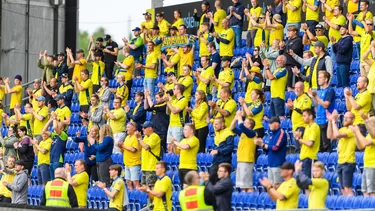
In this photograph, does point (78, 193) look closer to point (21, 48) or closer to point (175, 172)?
point (175, 172)

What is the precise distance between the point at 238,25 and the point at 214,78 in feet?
12.0

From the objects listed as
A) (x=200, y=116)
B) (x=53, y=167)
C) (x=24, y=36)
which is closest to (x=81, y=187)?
(x=200, y=116)

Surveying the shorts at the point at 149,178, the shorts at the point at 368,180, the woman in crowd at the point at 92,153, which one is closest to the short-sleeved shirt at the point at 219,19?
the woman in crowd at the point at 92,153

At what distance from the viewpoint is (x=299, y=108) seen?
66.0 ft

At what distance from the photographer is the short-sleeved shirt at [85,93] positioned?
1044 inches

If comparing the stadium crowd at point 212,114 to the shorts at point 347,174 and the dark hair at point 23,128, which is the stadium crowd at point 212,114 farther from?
the dark hair at point 23,128

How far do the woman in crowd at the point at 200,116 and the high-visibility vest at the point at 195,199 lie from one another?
6048 millimetres

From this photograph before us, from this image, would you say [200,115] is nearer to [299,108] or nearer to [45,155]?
[299,108]

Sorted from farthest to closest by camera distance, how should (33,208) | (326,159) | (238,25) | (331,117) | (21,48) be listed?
(21,48) < (238,25) < (33,208) < (326,159) < (331,117)

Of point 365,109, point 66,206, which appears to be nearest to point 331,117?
point 365,109

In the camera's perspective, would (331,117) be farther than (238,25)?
No

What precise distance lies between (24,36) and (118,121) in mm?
10941

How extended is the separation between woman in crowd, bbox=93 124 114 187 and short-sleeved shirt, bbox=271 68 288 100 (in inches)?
128

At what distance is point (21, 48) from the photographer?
110ft
